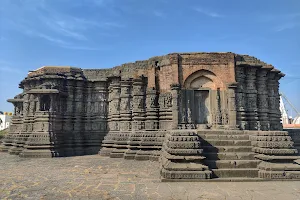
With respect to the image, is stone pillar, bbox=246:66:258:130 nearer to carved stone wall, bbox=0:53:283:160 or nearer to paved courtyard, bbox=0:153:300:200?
carved stone wall, bbox=0:53:283:160

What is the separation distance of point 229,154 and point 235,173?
2.67 feet

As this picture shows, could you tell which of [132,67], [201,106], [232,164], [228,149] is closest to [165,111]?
[201,106]

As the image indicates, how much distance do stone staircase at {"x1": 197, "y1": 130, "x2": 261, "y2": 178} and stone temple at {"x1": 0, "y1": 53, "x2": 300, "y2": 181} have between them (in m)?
0.03

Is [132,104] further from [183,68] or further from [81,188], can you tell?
[81,188]

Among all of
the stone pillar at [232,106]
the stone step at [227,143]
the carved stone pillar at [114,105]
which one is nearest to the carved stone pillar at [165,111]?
the stone pillar at [232,106]

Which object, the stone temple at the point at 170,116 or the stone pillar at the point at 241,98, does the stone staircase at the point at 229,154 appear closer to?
the stone temple at the point at 170,116

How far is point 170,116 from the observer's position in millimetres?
13023

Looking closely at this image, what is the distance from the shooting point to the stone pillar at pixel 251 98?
13117 mm

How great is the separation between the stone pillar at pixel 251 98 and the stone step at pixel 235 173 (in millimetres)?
6012

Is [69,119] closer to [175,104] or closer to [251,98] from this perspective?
[175,104]

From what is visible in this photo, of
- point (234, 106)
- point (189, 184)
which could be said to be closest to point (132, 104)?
point (234, 106)

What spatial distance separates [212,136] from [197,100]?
4651 millimetres

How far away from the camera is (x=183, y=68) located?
1333 cm

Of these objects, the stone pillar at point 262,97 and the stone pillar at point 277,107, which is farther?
the stone pillar at point 277,107
